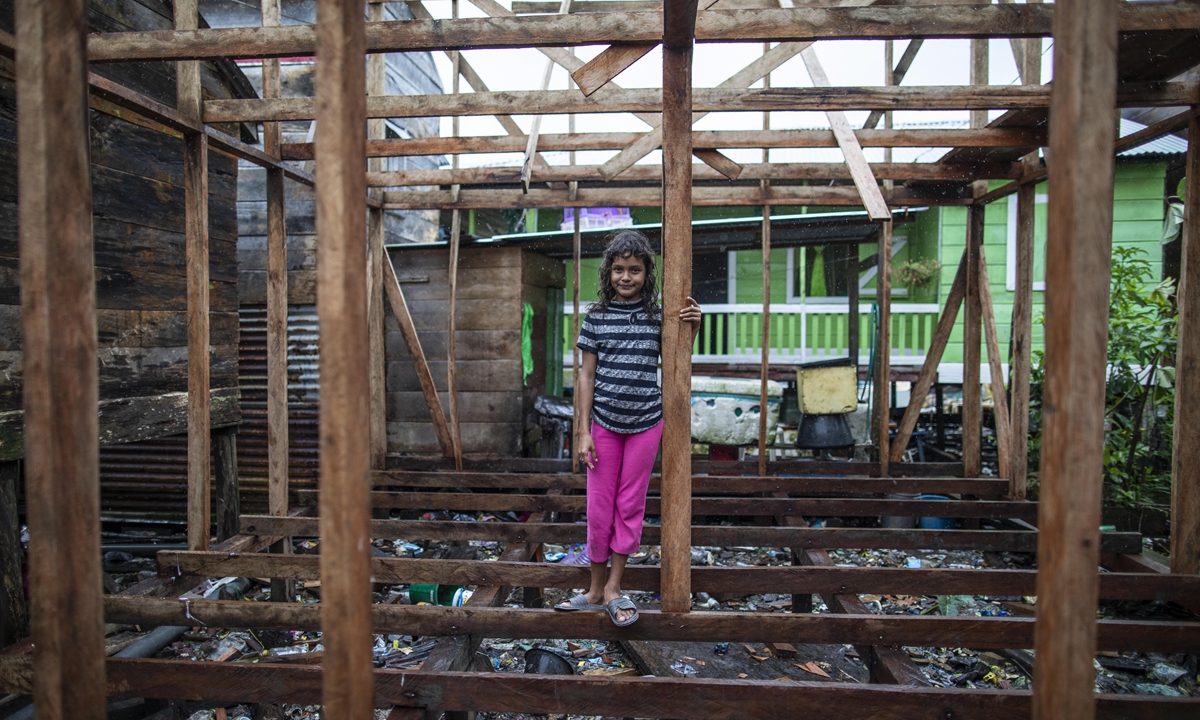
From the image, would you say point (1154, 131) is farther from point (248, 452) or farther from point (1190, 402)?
point (248, 452)

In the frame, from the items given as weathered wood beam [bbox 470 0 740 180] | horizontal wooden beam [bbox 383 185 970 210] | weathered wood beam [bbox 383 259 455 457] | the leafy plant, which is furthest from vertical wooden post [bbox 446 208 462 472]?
the leafy plant

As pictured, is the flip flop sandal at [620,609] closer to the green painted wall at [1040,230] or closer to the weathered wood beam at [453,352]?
the weathered wood beam at [453,352]

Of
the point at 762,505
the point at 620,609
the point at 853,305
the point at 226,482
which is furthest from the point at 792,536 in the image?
the point at 853,305

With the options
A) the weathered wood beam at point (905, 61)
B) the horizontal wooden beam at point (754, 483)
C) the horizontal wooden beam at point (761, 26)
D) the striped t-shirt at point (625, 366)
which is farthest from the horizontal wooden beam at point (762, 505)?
the horizontal wooden beam at point (761, 26)

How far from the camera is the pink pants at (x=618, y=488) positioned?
2.70 m

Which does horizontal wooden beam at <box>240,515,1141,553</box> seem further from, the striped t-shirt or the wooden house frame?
the striped t-shirt

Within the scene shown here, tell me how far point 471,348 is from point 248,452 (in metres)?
2.47

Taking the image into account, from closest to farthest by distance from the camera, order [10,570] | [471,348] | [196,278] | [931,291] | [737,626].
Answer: [737,626] < [10,570] < [196,278] < [471,348] < [931,291]

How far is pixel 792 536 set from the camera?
3.92m

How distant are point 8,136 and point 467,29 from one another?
2666mm

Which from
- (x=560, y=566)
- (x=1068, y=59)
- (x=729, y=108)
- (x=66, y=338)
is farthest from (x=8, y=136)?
(x=1068, y=59)

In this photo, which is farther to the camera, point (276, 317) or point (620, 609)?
point (276, 317)

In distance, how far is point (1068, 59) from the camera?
0.98 metres

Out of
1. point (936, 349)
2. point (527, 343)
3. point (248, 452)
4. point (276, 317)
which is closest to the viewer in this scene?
point (276, 317)
